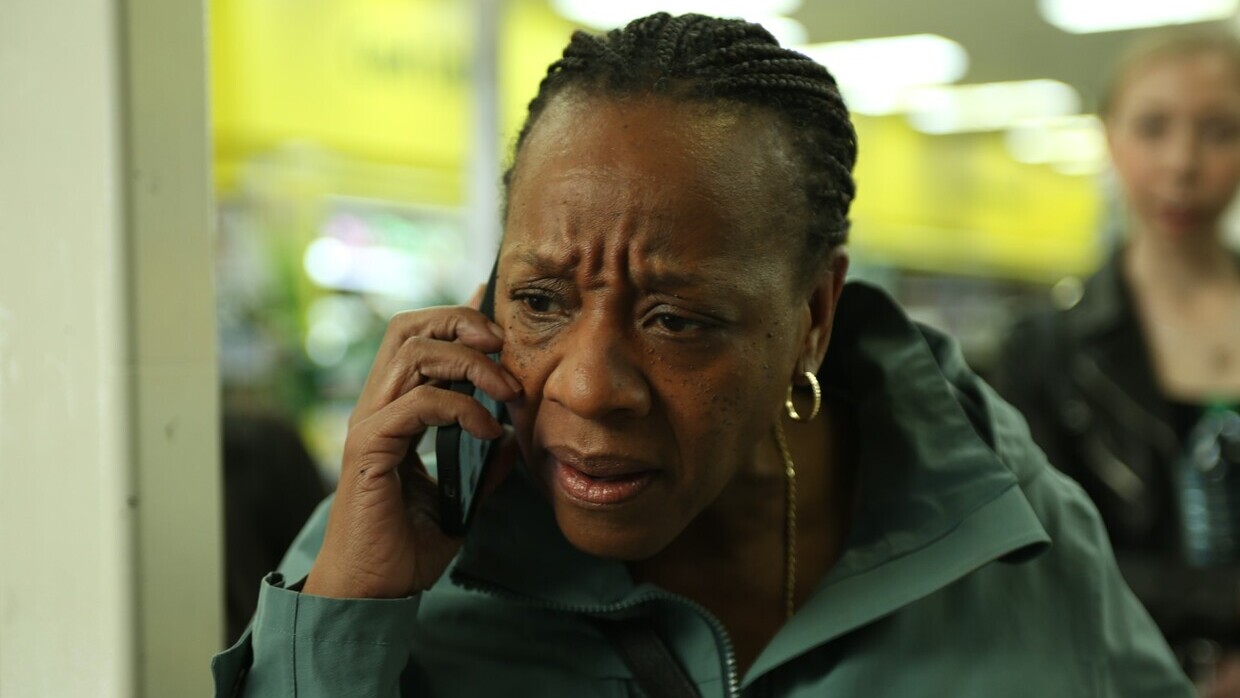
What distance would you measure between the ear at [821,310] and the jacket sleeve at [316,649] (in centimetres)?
48

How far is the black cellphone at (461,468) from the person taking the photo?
113 cm

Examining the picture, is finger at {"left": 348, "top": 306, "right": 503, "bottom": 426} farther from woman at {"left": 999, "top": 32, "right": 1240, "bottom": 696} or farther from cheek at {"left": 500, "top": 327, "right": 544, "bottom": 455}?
woman at {"left": 999, "top": 32, "right": 1240, "bottom": 696}

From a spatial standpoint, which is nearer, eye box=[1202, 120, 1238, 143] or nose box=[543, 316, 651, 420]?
nose box=[543, 316, 651, 420]

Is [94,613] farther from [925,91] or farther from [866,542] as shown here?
[925,91]

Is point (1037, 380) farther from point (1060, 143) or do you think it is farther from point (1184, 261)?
point (1060, 143)

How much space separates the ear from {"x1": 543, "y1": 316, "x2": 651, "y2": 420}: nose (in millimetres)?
247

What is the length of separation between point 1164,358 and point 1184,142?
0.38 m

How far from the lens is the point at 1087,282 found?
2168 mm

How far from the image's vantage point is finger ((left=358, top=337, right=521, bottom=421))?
1.10 meters

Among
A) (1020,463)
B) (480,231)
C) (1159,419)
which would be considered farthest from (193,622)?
(480,231)

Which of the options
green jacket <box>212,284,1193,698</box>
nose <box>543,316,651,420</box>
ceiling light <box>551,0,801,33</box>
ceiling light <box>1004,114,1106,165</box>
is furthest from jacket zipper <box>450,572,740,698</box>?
ceiling light <box>1004,114,1106,165</box>

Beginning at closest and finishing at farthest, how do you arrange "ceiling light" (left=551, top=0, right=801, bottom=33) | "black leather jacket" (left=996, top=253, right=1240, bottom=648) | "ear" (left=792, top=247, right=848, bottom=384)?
"ear" (left=792, top=247, right=848, bottom=384), "black leather jacket" (left=996, top=253, right=1240, bottom=648), "ceiling light" (left=551, top=0, right=801, bottom=33)

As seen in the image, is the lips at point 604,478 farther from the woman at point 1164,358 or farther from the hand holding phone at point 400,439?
the woman at point 1164,358

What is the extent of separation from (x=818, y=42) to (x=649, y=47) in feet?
17.6
